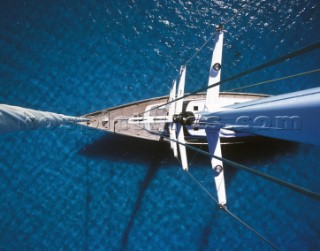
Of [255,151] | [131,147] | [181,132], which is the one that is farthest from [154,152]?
[255,151]

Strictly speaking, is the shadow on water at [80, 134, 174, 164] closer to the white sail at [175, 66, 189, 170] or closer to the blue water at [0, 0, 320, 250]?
the blue water at [0, 0, 320, 250]

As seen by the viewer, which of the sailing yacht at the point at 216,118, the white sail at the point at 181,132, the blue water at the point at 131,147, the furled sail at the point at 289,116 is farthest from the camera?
the blue water at the point at 131,147

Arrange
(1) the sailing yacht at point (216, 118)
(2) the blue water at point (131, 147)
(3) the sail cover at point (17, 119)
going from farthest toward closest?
(2) the blue water at point (131, 147) → (3) the sail cover at point (17, 119) → (1) the sailing yacht at point (216, 118)

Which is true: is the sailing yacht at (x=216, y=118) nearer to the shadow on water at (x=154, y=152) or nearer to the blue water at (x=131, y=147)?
the shadow on water at (x=154, y=152)

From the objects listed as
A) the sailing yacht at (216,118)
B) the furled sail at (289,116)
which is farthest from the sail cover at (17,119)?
the furled sail at (289,116)

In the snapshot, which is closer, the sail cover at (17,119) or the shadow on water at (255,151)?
the sail cover at (17,119)

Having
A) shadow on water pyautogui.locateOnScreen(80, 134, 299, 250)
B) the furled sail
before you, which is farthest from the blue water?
the furled sail

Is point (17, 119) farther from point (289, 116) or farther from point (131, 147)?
point (131, 147)

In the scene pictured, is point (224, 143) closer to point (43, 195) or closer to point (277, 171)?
point (277, 171)
